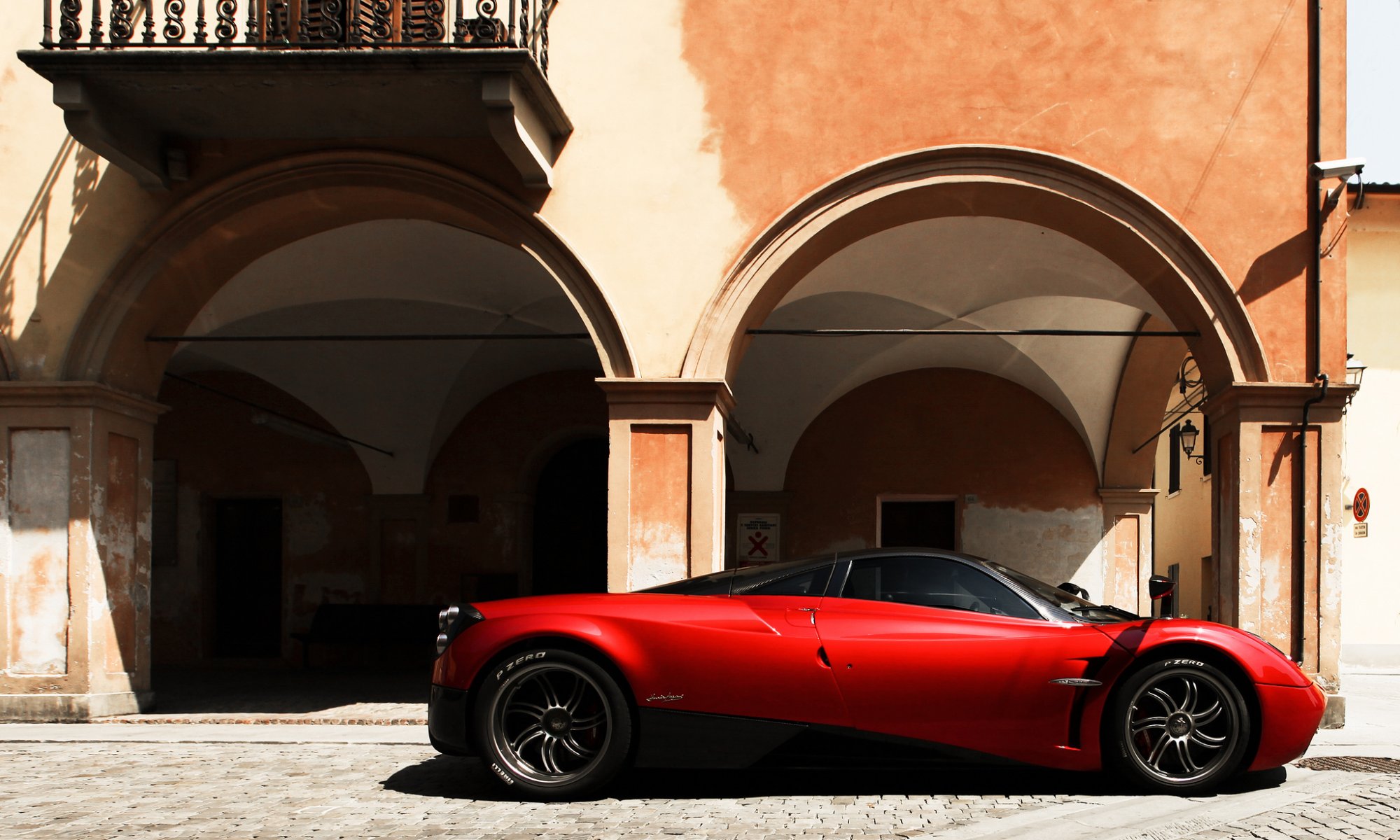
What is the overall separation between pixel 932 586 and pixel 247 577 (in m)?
13.8

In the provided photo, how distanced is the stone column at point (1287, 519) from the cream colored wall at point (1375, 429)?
9.79 meters

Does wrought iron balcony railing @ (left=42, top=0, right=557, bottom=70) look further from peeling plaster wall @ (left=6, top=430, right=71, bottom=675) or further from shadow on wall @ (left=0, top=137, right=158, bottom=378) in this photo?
peeling plaster wall @ (left=6, top=430, right=71, bottom=675)

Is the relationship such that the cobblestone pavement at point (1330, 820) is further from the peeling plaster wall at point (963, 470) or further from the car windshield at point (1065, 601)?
the peeling plaster wall at point (963, 470)

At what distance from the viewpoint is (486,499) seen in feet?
Answer: 58.2

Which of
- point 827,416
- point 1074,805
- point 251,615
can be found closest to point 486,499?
point 251,615

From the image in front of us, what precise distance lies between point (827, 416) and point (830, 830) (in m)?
12.9

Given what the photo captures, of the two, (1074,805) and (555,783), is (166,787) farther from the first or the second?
(1074,805)

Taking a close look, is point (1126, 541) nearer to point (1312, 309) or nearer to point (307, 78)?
point (1312, 309)

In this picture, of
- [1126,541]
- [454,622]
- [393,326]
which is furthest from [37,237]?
[1126,541]

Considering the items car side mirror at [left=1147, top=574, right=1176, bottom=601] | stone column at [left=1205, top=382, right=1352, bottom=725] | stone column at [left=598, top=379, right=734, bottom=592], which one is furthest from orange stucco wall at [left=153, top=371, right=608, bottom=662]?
car side mirror at [left=1147, top=574, right=1176, bottom=601]

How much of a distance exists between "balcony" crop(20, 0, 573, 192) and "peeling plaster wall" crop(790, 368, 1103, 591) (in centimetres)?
850

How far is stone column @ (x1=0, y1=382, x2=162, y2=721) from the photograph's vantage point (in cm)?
999

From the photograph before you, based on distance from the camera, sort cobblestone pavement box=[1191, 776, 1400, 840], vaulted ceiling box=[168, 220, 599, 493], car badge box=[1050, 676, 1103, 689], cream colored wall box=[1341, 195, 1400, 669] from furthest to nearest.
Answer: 1. cream colored wall box=[1341, 195, 1400, 669]
2. vaulted ceiling box=[168, 220, 599, 493]
3. car badge box=[1050, 676, 1103, 689]
4. cobblestone pavement box=[1191, 776, 1400, 840]

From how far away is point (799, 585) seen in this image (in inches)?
244
